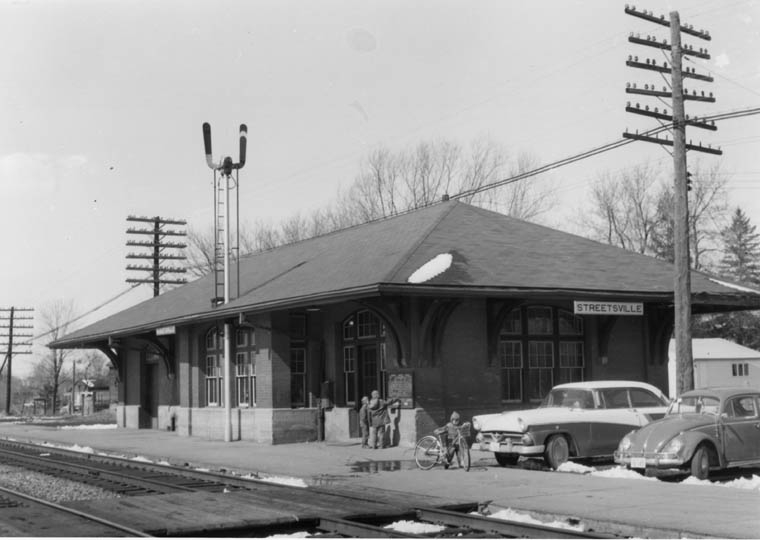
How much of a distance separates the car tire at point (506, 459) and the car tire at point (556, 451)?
61 cm

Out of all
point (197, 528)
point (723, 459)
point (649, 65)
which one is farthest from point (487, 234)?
point (197, 528)

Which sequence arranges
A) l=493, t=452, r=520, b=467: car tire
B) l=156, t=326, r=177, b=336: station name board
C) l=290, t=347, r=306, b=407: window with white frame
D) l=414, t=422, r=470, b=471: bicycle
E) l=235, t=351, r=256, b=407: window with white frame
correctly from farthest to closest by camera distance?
l=156, t=326, r=177, b=336: station name board < l=235, t=351, r=256, b=407: window with white frame < l=290, t=347, r=306, b=407: window with white frame < l=493, t=452, r=520, b=467: car tire < l=414, t=422, r=470, b=471: bicycle

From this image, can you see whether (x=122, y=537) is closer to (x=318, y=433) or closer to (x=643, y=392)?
(x=643, y=392)

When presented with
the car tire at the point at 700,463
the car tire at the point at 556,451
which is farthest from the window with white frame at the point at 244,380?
the car tire at the point at 700,463

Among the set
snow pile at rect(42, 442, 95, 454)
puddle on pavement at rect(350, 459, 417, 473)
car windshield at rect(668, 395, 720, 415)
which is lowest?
snow pile at rect(42, 442, 95, 454)

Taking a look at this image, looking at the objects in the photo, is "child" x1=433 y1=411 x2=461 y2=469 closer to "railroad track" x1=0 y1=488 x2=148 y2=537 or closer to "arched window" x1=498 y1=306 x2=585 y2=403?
"arched window" x1=498 y1=306 x2=585 y2=403

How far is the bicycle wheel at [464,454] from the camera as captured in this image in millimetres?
16266

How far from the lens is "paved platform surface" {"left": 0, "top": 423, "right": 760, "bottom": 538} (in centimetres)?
1009

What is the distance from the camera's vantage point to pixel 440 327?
2045 centimetres

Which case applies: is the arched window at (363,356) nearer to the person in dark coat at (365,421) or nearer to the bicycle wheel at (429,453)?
the person in dark coat at (365,421)

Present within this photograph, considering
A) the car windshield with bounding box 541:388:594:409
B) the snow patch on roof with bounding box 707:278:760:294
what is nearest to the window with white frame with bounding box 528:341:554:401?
the car windshield with bounding box 541:388:594:409

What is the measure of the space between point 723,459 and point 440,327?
287 inches

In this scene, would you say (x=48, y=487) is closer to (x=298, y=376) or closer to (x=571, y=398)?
(x=298, y=376)

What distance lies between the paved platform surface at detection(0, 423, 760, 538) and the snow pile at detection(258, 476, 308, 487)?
4.2 inches
